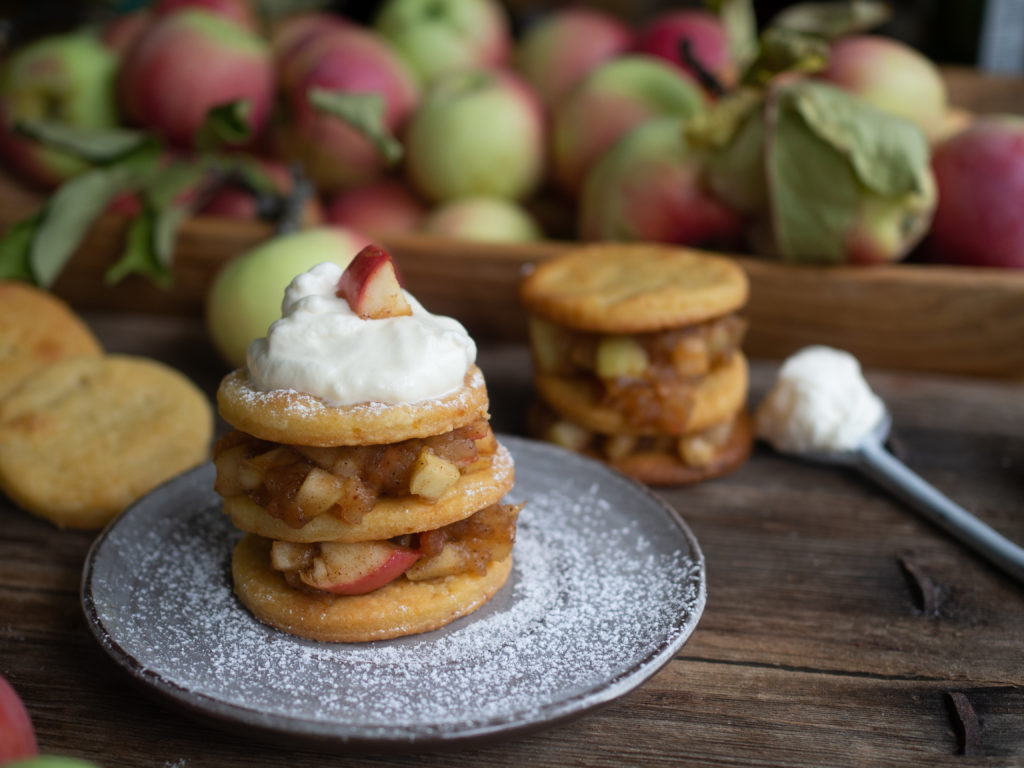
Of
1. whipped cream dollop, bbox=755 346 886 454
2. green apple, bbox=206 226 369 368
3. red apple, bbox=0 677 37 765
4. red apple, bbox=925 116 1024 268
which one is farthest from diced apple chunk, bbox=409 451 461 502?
red apple, bbox=925 116 1024 268

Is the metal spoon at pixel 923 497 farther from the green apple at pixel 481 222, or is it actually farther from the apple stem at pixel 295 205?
the apple stem at pixel 295 205

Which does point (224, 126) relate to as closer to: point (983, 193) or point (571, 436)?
point (571, 436)

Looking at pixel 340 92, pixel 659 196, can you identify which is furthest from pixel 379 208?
pixel 659 196

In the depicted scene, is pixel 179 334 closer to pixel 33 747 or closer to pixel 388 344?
pixel 388 344

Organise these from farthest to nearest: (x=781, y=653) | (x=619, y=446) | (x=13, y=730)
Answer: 1. (x=619, y=446)
2. (x=781, y=653)
3. (x=13, y=730)

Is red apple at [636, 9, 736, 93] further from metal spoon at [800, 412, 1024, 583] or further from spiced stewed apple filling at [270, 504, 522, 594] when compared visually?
spiced stewed apple filling at [270, 504, 522, 594]

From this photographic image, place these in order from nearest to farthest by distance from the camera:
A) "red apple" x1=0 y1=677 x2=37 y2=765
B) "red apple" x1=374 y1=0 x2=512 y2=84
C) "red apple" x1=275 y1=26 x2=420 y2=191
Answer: "red apple" x1=0 y1=677 x2=37 y2=765, "red apple" x1=275 y1=26 x2=420 y2=191, "red apple" x1=374 y1=0 x2=512 y2=84
